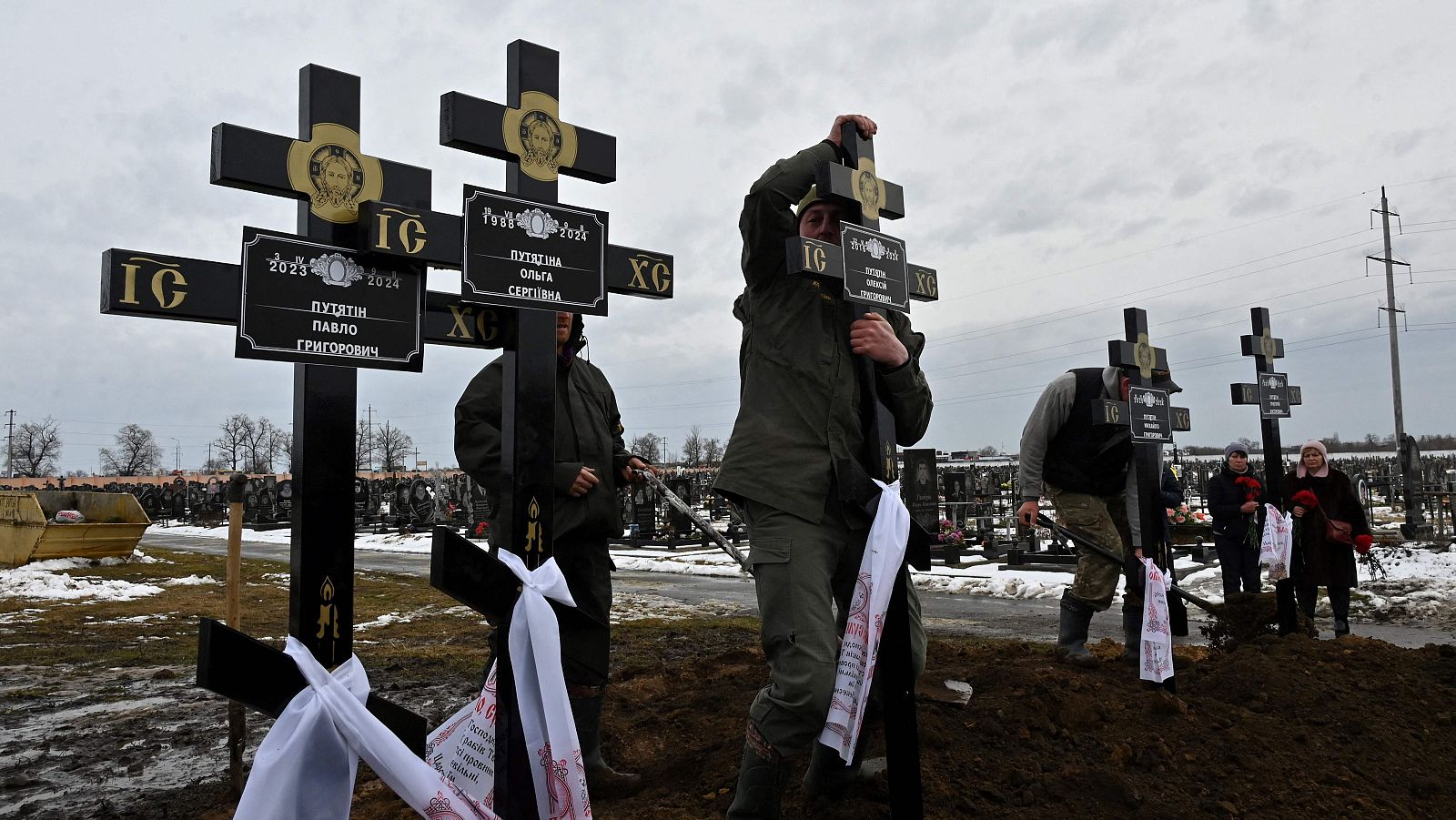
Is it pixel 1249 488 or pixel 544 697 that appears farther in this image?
pixel 1249 488

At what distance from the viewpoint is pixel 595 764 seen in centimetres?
344

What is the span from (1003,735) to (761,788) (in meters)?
1.25

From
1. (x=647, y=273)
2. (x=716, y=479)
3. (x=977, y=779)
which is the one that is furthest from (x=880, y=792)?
(x=647, y=273)

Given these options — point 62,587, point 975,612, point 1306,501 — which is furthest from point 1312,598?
point 62,587

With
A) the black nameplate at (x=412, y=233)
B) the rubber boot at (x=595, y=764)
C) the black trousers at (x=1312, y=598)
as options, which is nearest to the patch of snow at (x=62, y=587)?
the rubber boot at (x=595, y=764)

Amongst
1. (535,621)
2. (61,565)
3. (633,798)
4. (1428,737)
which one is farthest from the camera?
(61,565)

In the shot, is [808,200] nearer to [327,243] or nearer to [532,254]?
[532,254]

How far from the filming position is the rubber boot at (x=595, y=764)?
3.35 meters

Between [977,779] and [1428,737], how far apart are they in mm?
2125

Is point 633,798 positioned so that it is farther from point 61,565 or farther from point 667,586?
point 61,565

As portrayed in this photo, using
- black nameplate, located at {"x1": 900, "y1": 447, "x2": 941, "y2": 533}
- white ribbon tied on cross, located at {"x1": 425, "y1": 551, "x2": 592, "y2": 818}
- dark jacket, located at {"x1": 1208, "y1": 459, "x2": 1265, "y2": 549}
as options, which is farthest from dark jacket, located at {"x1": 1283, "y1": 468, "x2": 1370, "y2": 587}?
black nameplate, located at {"x1": 900, "y1": 447, "x2": 941, "y2": 533}

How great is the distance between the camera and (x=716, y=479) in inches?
113

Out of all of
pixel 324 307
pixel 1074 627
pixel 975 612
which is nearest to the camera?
pixel 324 307

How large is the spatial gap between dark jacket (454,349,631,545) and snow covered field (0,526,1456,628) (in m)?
5.86
